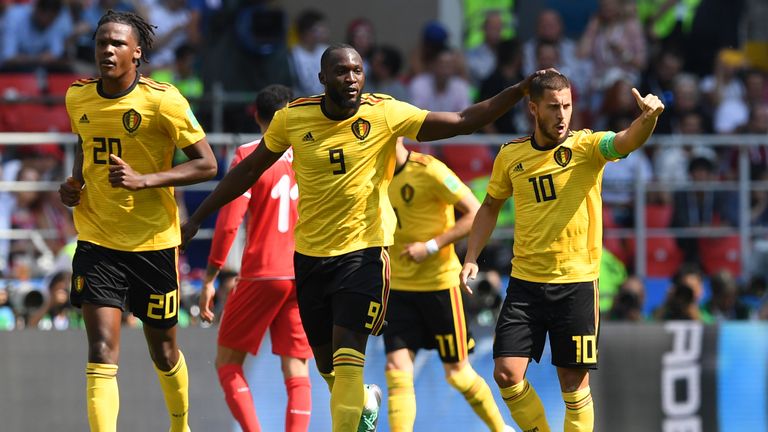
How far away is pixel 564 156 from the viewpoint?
27.5 feet

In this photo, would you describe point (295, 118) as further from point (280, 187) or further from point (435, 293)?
point (435, 293)

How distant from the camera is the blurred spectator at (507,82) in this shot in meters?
15.4

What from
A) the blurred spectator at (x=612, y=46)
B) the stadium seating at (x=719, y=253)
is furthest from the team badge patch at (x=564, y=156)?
the blurred spectator at (x=612, y=46)

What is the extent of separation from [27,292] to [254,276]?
3.53 metres

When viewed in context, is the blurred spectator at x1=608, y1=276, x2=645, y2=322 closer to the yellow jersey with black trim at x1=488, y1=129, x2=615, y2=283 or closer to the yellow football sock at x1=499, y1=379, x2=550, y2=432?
the yellow football sock at x1=499, y1=379, x2=550, y2=432

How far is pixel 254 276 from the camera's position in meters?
9.42

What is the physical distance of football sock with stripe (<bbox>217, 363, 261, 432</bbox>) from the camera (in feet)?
31.0

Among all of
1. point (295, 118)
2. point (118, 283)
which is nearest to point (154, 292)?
point (118, 283)

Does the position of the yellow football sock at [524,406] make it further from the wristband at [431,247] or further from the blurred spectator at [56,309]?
the blurred spectator at [56,309]

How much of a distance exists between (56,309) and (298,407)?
3475 mm

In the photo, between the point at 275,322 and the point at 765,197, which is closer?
the point at 275,322

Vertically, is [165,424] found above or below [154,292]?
below

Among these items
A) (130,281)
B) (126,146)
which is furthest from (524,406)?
(126,146)

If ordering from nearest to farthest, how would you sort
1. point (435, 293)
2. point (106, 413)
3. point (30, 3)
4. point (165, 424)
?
point (106, 413), point (435, 293), point (165, 424), point (30, 3)
